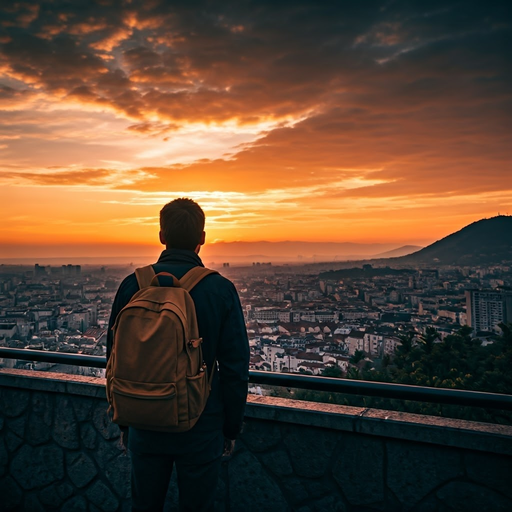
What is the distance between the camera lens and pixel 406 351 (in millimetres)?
16781

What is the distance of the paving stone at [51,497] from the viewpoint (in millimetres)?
3117

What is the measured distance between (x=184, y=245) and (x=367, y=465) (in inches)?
58.7

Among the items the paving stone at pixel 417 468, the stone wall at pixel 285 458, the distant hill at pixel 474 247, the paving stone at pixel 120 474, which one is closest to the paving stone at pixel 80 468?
the stone wall at pixel 285 458

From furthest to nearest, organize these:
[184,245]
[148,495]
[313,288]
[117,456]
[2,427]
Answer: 1. [313,288]
2. [2,427]
3. [117,456]
4. [184,245]
5. [148,495]

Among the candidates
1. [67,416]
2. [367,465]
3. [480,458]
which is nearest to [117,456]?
[67,416]

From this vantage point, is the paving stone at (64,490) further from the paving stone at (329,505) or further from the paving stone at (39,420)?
the paving stone at (329,505)

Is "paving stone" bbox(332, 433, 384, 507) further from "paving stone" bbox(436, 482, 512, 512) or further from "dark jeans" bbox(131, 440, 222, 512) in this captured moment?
"dark jeans" bbox(131, 440, 222, 512)

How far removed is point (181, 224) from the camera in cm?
209

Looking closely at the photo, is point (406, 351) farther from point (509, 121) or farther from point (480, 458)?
point (509, 121)

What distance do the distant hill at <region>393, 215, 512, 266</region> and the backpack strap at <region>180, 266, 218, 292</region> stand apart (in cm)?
2753

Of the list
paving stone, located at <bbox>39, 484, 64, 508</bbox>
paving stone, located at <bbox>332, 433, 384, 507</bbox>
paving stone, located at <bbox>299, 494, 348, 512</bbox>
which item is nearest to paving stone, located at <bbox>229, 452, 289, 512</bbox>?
paving stone, located at <bbox>299, 494, 348, 512</bbox>

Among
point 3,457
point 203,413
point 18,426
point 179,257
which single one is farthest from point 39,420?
point 179,257

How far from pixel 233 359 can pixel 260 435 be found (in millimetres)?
862

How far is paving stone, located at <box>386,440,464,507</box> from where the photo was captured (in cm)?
219
